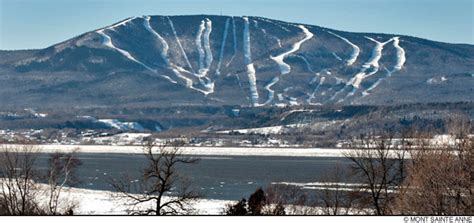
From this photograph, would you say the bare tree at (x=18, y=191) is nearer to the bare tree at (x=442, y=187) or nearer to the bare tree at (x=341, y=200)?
the bare tree at (x=341, y=200)

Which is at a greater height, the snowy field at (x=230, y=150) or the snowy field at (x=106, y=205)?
the snowy field at (x=230, y=150)

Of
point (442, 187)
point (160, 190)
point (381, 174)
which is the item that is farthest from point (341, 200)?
point (442, 187)

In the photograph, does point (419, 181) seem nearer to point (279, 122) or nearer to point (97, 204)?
point (97, 204)

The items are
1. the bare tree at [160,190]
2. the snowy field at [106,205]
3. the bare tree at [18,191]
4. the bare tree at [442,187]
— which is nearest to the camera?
the bare tree at [442,187]

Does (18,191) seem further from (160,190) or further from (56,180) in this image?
(160,190)

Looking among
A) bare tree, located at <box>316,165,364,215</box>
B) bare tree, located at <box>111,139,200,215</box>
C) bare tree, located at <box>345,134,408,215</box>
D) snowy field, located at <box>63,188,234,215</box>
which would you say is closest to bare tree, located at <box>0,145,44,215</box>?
bare tree, located at <box>111,139,200,215</box>

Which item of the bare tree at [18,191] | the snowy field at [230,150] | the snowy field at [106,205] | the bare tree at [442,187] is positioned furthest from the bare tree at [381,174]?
the snowy field at [230,150]

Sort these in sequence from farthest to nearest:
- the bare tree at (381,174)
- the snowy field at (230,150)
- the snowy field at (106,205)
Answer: the snowy field at (230,150) → the snowy field at (106,205) → the bare tree at (381,174)

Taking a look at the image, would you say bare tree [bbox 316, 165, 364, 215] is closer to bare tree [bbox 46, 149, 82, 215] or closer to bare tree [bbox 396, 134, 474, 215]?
bare tree [bbox 396, 134, 474, 215]

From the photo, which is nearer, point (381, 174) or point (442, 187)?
point (442, 187)

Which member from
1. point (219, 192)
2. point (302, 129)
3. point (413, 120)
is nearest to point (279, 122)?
point (302, 129)

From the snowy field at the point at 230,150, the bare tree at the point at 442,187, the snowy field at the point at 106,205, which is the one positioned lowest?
the snowy field at the point at 106,205

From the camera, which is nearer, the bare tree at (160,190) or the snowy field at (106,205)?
the bare tree at (160,190)
